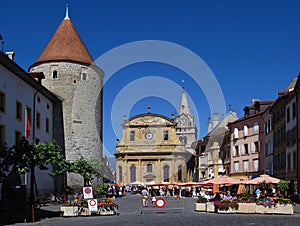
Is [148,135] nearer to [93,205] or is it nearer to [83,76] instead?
[83,76]

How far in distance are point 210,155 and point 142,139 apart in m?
15.8

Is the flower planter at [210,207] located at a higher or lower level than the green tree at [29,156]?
lower

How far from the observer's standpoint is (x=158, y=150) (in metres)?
81.1

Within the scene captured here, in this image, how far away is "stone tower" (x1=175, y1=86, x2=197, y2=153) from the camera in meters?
128

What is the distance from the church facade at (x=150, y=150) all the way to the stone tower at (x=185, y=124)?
149ft

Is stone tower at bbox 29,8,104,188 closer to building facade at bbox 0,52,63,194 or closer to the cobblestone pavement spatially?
building facade at bbox 0,52,63,194

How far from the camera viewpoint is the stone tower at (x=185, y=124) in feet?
420

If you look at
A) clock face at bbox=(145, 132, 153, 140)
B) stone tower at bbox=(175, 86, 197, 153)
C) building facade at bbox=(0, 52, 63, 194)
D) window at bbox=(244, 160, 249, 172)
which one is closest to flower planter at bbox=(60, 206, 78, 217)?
building facade at bbox=(0, 52, 63, 194)

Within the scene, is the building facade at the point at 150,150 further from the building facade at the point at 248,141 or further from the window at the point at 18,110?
the window at the point at 18,110

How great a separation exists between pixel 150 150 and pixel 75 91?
37.3 meters

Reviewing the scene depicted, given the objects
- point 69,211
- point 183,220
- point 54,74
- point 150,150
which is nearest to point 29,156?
point 69,211

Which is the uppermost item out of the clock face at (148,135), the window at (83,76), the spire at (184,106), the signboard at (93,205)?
the spire at (184,106)

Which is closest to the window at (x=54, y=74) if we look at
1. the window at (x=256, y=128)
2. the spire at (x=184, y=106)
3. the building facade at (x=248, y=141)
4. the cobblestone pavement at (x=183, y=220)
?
the building facade at (x=248, y=141)

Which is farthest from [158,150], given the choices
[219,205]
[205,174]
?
[219,205]
